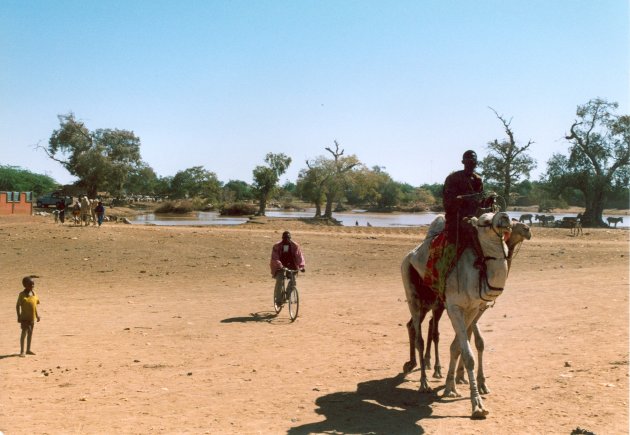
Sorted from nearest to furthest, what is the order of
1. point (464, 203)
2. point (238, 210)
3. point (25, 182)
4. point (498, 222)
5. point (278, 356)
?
point (498, 222)
point (464, 203)
point (278, 356)
point (238, 210)
point (25, 182)

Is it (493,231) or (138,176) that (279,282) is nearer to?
(493,231)

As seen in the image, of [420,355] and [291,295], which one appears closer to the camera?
[420,355]

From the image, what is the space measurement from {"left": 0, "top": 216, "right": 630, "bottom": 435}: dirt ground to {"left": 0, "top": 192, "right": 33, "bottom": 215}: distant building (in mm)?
22642

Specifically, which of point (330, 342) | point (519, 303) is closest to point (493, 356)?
point (330, 342)

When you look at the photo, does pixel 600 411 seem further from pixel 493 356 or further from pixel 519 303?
pixel 519 303

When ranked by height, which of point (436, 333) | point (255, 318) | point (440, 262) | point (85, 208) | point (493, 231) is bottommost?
point (255, 318)

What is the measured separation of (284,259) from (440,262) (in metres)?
6.34

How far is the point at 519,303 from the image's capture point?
601 inches

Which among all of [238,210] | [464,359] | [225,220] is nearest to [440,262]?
[464,359]

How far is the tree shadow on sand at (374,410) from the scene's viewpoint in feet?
22.4

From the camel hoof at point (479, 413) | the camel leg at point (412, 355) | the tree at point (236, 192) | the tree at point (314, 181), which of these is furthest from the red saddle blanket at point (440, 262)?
the tree at point (236, 192)

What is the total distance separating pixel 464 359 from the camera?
24.3 ft

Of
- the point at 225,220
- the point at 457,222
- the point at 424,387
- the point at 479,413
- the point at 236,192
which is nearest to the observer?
Result: the point at 479,413

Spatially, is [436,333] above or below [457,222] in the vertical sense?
below
